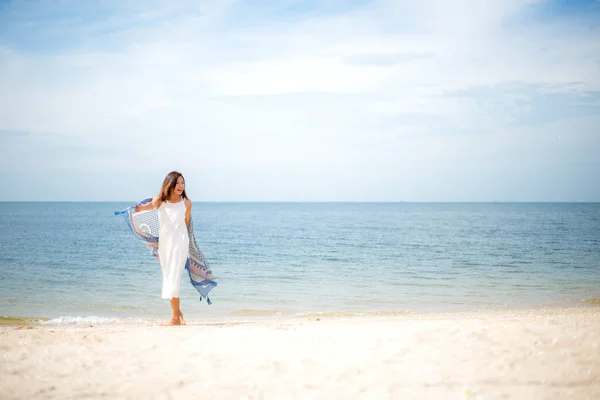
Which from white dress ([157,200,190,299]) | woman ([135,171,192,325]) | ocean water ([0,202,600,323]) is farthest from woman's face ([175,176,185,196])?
ocean water ([0,202,600,323])

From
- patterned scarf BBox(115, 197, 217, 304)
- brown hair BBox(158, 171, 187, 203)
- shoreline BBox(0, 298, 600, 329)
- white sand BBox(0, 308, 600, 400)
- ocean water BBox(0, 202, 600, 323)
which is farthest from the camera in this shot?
ocean water BBox(0, 202, 600, 323)

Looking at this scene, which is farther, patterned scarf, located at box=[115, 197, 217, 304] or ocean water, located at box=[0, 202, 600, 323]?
ocean water, located at box=[0, 202, 600, 323]

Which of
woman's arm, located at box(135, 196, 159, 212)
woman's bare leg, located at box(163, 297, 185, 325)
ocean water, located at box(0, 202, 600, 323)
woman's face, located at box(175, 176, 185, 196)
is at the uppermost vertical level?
woman's face, located at box(175, 176, 185, 196)

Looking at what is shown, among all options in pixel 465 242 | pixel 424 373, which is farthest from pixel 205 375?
pixel 465 242

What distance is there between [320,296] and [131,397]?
9.47 metres

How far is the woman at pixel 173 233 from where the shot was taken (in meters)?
7.52

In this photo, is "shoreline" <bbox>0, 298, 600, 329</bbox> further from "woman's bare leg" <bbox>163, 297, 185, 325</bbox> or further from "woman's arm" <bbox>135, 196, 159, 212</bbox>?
"woman's arm" <bbox>135, 196, 159, 212</bbox>

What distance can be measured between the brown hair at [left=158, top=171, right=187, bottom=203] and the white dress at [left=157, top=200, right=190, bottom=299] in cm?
11

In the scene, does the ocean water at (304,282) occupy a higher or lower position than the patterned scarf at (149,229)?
lower

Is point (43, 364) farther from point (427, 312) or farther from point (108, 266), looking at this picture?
point (108, 266)

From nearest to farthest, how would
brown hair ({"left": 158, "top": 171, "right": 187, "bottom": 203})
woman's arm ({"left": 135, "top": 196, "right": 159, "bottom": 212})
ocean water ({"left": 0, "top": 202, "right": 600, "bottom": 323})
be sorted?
brown hair ({"left": 158, "top": 171, "right": 187, "bottom": 203})
woman's arm ({"left": 135, "top": 196, "right": 159, "bottom": 212})
ocean water ({"left": 0, "top": 202, "right": 600, "bottom": 323})

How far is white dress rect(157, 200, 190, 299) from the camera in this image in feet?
24.9

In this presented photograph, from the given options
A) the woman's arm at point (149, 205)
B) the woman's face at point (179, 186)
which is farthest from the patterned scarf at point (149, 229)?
the woman's face at point (179, 186)

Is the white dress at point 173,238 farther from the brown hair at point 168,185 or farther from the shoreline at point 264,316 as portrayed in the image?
the shoreline at point 264,316
